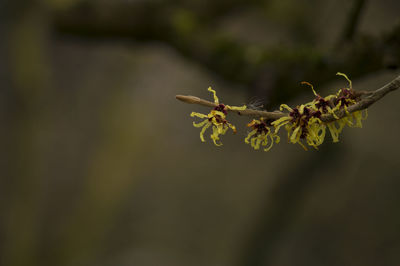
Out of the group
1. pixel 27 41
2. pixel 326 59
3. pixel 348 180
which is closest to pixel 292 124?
pixel 326 59

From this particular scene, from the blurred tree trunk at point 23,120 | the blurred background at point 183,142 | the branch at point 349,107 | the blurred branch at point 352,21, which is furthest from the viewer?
the blurred tree trunk at point 23,120

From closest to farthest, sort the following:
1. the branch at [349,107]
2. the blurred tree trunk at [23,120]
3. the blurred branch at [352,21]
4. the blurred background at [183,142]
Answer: the branch at [349,107] → the blurred branch at [352,21] → the blurred background at [183,142] → the blurred tree trunk at [23,120]

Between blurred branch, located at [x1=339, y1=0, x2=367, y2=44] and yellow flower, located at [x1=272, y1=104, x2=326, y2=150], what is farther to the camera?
blurred branch, located at [x1=339, y1=0, x2=367, y2=44]

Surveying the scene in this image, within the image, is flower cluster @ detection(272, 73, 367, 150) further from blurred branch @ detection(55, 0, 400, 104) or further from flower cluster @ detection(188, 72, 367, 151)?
blurred branch @ detection(55, 0, 400, 104)

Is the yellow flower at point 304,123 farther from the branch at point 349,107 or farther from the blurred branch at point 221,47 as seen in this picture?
the blurred branch at point 221,47

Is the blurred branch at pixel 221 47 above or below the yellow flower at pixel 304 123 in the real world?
above

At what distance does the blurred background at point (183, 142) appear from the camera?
1150 mm

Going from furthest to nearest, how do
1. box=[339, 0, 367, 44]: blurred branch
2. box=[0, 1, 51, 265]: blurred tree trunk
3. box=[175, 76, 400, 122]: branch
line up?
box=[0, 1, 51, 265]: blurred tree trunk → box=[339, 0, 367, 44]: blurred branch → box=[175, 76, 400, 122]: branch

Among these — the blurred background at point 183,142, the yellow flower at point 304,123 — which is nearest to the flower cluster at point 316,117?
the yellow flower at point 304,123

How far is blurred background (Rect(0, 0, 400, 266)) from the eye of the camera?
3.77 feet

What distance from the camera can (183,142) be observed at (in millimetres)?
2830

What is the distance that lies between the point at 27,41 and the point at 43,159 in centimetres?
58

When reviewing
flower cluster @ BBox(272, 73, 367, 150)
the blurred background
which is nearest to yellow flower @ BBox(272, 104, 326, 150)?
flower cluster @ BBox(272, 73, 367, 150)

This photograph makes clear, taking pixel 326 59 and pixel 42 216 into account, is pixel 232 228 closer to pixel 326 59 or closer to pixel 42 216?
pixel 42 216
